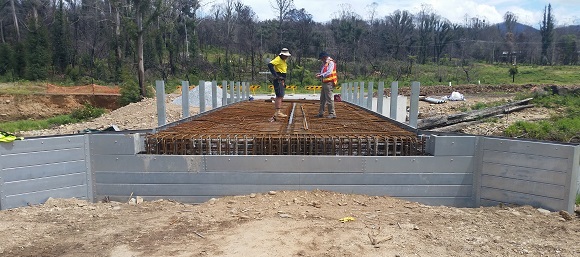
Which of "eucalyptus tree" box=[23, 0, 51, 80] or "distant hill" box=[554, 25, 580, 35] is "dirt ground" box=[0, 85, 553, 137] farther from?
"distant hill" box=[554, 25, 580, 35]

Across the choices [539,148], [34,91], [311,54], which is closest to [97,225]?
[539,148]

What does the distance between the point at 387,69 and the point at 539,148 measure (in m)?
34.9

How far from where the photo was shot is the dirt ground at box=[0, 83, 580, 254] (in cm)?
393

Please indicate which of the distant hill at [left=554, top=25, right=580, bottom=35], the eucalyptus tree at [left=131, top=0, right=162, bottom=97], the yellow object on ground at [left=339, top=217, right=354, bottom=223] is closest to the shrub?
the eucalyptus tree at [left=131, top=0, right=162, bottom=97]

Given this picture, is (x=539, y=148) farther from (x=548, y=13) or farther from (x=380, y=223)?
(x=548, y=13)

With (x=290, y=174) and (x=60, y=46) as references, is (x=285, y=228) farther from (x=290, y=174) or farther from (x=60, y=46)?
(x=60, y=46)

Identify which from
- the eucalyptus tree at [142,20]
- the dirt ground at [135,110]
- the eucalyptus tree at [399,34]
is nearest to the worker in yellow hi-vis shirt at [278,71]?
the dirt ground at [135,110]

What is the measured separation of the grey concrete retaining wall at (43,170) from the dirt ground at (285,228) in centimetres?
17

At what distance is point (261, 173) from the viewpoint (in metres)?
5.42

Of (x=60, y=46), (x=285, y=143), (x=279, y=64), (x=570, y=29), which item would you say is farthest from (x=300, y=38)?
(x=570, y=29)

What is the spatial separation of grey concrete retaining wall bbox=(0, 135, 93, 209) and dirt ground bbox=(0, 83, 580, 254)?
0.17 metres

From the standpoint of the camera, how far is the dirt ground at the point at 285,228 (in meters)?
3.93

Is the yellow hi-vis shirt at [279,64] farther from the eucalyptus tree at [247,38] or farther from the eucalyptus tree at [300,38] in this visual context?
the eucalyptus tree at [300,38]

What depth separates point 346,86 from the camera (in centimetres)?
1605
